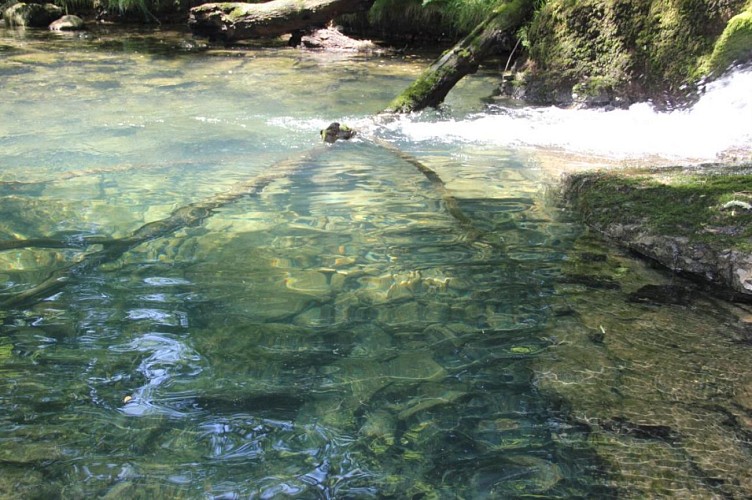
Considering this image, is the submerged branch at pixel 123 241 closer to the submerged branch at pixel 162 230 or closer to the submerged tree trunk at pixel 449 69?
the submerged branch at pixel 162 230

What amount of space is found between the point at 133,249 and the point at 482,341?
2.29 m

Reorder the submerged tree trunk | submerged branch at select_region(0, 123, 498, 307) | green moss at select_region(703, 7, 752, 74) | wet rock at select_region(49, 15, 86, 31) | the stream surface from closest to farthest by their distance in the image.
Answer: the stream surface < submerged branch at select_region(0, 123, 498, 307) < green moss at select_region(703, 7, 752, 74) < the submerged tree trunk < wet rock at select_region(49, 15, 86, 31)

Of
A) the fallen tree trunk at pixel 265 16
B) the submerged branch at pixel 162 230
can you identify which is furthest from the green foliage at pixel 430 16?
the submerged branch at pixel 162 230

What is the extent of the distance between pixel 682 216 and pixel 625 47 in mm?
5074

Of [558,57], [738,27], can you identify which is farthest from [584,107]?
[738,27]

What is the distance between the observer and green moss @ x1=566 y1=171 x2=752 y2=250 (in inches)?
136

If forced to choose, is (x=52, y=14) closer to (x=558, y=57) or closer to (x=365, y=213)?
(x=558, y=57)

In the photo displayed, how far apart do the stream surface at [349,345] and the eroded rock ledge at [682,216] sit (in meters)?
0.19

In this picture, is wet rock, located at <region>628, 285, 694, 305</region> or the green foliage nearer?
wet rock, located at <region>628, 285, 694, 305</region>

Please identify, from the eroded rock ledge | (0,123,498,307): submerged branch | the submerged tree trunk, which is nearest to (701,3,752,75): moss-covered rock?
the submerged tree trunk

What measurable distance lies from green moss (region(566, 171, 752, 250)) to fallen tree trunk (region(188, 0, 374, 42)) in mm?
7554

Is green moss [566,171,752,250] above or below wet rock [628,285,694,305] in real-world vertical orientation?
above

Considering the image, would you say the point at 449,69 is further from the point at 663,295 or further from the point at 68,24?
the point at 68,24

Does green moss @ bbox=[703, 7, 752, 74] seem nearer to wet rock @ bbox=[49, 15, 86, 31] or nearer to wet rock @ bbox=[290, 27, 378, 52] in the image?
wet rock @ bbox=[290, 27, 378, 52]
